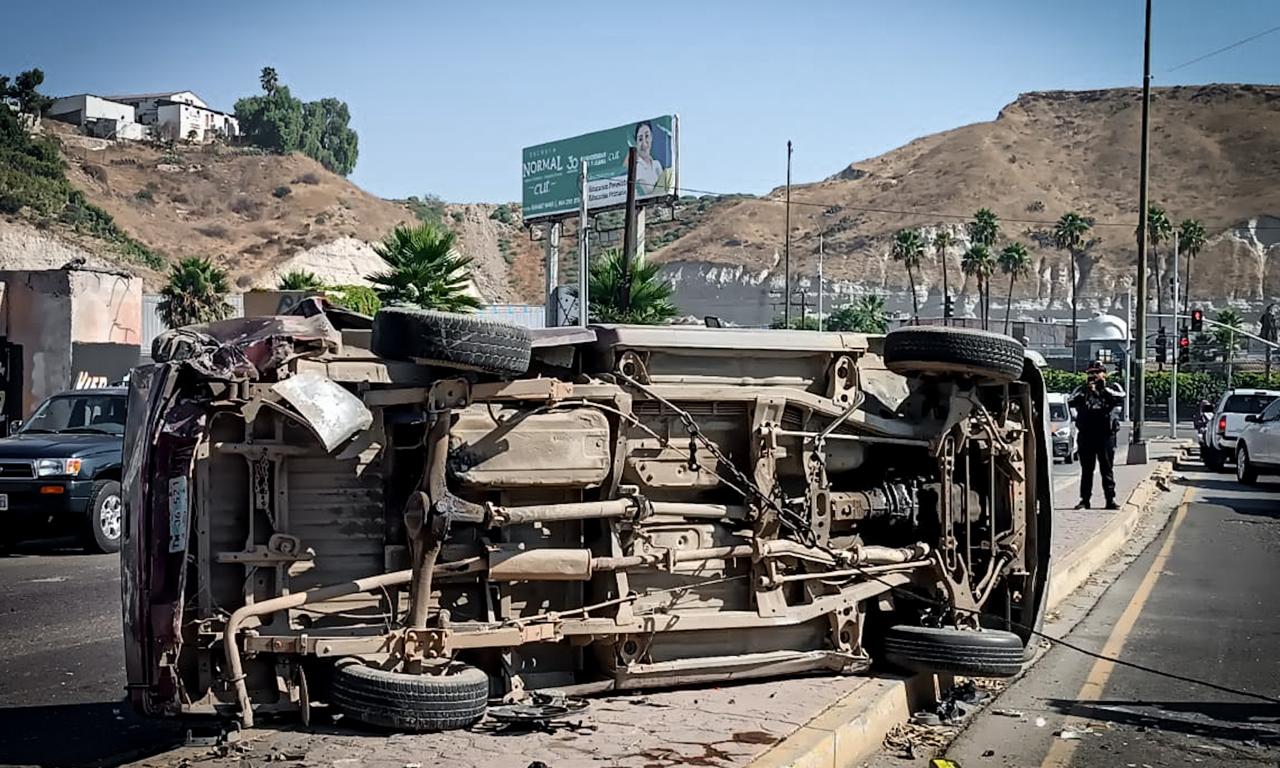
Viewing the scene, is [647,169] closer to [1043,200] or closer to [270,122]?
[270,122]

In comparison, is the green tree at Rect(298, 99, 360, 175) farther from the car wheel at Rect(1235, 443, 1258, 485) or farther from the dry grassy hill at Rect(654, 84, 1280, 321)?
the car wheel at Rect(1235, 443, 1258, 485)

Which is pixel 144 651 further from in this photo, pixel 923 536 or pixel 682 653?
pixel 923 536

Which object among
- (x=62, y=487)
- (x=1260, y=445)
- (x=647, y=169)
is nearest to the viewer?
(x=62, y=487)

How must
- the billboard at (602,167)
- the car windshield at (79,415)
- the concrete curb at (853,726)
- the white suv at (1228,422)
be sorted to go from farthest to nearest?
the billboard at (602,167) < the white suv at (1228,422) < the car windshield at (79,415) < the concrete curb at (853,726)

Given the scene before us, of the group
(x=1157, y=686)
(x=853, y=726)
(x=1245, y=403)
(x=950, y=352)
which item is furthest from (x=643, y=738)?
(x=1245, y=403)

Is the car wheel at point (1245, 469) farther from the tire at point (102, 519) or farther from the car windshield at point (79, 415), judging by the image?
the tire at point (102, 519)

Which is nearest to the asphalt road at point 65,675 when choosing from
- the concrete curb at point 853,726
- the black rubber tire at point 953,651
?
the concrete curb at point 853,726

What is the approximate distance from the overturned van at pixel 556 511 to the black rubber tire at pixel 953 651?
0.02 meters

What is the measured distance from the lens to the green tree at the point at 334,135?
479 ft

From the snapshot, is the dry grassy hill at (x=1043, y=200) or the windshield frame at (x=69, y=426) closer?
the windshield frame at (x=69, y=426)

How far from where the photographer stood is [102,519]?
46.4ft

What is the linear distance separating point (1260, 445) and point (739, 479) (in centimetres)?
2198

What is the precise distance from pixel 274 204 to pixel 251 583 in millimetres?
109944

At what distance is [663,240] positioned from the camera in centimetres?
15462
